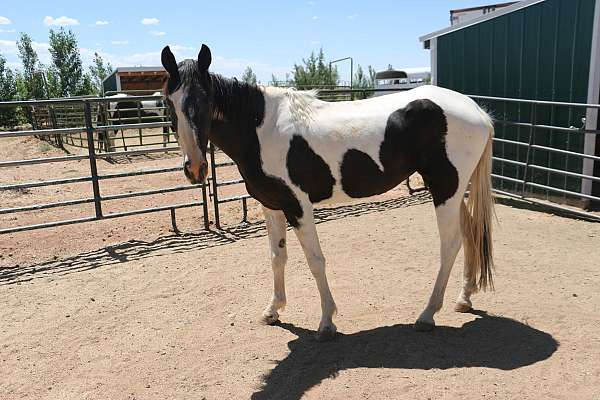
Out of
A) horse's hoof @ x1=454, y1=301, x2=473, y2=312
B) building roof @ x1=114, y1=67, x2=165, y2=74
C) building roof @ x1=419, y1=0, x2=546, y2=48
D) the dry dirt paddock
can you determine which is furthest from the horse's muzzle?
building roof @ x1=114, y1=67, x2=165, y2=74

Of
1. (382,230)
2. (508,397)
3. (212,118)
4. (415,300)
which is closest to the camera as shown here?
(508,397)

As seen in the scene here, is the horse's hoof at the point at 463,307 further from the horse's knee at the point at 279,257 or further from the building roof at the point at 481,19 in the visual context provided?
the building roof at the point at 481,19

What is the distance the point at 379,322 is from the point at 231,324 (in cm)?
108

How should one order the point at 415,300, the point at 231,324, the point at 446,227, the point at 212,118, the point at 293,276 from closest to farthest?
the point at 212,118, the point at 446,227, the point at 231,324, the point at 415,300, the point at 293,276

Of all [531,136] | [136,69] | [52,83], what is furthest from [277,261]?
[52,83]

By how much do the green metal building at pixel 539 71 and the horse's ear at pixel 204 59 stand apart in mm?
4958

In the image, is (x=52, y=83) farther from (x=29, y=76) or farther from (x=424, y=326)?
(x=424, y=326)

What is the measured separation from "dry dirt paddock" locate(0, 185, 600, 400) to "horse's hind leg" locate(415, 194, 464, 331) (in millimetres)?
125

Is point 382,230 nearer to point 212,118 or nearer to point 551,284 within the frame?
point 551,284

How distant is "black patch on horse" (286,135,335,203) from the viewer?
10.5 feet

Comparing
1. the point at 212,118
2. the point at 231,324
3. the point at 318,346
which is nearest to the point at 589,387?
the point at 318,346

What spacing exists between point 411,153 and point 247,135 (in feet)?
3.59

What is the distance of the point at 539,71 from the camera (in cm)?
714

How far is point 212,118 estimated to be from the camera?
3.14 metres
